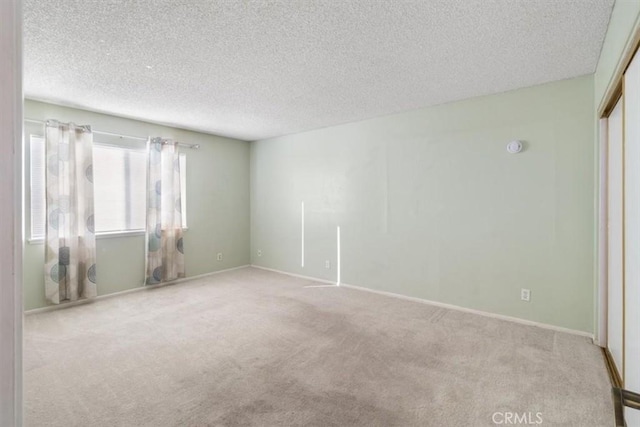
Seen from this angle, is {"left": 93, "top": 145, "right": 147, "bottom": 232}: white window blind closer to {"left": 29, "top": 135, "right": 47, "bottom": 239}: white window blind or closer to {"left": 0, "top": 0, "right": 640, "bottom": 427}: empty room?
{"left": 0, "top": 0, "right": 640, "bottom": 427}: empty room

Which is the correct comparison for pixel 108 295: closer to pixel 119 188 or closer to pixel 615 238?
pixel 119 188

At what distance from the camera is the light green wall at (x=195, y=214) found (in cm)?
354

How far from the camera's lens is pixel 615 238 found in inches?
89.4

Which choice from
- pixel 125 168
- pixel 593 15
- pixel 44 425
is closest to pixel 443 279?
pixel 593 15

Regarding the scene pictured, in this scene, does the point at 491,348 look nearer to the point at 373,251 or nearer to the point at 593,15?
the point at 373,251

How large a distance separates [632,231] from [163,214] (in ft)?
16.1

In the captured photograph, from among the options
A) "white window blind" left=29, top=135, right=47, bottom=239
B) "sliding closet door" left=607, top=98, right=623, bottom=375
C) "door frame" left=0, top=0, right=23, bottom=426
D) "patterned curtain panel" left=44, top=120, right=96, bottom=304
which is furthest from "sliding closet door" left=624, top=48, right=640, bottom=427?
"white window blind" left=29, top=135, right=47, bottom=239

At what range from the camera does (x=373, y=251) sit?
13.9 ft

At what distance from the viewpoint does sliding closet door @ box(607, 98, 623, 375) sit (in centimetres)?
212

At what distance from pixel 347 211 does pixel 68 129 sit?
3.60 metres

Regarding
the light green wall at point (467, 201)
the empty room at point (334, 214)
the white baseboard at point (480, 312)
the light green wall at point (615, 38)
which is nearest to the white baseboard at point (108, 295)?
the empty room at point (334, 214)

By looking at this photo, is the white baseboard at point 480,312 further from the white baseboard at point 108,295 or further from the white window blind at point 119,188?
the white window blind at point 119,188

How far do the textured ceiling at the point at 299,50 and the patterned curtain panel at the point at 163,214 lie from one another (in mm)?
948

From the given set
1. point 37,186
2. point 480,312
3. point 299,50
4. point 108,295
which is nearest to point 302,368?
point 480,312
